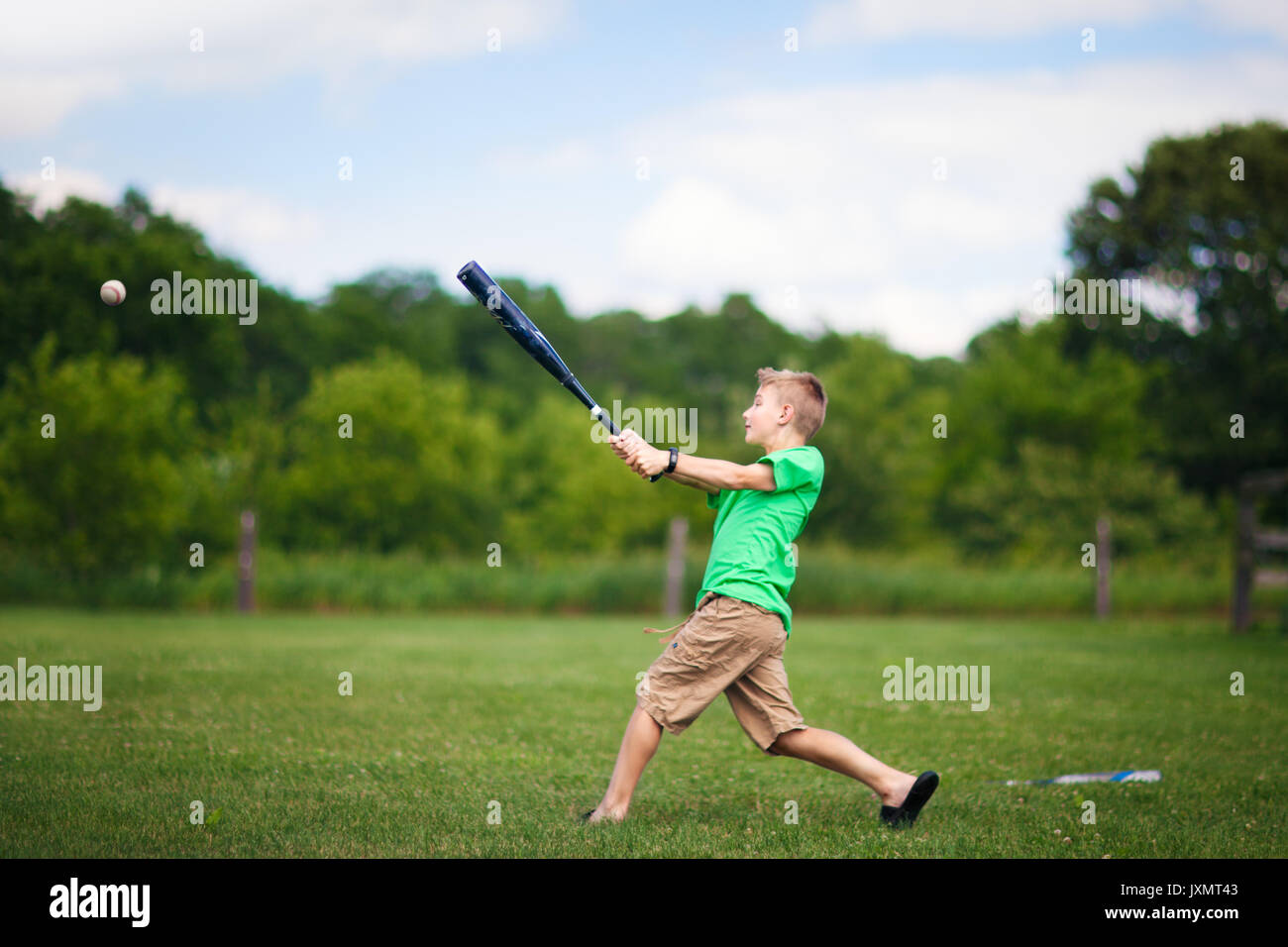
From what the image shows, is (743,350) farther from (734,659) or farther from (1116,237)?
(734,659)

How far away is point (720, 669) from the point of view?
4945 millimetres

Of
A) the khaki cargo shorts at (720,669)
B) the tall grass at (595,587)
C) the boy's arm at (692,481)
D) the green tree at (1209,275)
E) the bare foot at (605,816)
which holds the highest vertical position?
the green tree at (1209,275)

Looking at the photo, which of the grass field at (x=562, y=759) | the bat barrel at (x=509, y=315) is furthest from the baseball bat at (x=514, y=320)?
the grass field at (x=562, y=759)

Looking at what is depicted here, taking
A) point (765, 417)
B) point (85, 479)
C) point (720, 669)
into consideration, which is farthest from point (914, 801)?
point (85, 479)

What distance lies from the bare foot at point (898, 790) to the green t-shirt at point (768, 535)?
921 mm

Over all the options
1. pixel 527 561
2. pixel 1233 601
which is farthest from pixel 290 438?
pixel 1233 601

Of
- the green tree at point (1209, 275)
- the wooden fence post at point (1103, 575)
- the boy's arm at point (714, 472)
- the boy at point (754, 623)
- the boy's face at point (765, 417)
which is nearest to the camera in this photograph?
the boy's arm at point (714, 472)

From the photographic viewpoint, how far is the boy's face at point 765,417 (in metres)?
5.12

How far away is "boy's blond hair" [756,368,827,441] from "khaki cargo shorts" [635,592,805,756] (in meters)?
0.92

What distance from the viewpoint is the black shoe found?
16.4 feet

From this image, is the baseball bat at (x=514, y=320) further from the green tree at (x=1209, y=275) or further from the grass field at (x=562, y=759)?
the green tree at (x=1209, y=275)

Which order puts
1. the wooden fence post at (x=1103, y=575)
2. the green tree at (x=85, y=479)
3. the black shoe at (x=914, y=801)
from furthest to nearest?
the green tree at (x=85, y=479)
the wooden fence post at (x=1103, y=575)
the black shoe at (x=914, y=801)

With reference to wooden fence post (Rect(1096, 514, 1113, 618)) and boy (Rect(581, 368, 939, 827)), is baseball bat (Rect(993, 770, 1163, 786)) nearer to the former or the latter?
boy (Rect(581, 368, 939, 827))

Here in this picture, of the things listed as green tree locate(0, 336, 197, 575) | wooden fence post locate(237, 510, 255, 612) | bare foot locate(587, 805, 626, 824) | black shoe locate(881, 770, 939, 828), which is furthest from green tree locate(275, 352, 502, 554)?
black shoe locate(881, 770, 939, 828)
